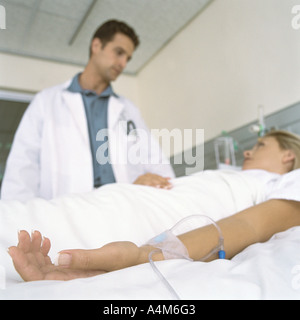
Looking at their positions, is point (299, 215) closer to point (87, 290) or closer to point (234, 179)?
point (234, 179)

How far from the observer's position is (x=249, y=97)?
182cm

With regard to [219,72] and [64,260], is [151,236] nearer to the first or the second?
[64,260]

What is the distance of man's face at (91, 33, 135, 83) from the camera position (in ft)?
5.26

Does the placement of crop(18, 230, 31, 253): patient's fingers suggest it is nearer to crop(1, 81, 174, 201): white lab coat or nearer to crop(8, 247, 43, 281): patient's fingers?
crop(8, 247, 43, 281): patient's fingers

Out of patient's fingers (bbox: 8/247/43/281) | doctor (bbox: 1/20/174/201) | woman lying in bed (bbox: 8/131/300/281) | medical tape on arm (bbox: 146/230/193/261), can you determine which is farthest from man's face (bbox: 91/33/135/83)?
patient's fingers (bbox: 8/247/43/281)

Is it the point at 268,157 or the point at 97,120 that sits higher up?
the point at 97,120

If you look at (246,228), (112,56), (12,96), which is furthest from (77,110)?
(12,96)

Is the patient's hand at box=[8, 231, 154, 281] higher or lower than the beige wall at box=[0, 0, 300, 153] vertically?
lower

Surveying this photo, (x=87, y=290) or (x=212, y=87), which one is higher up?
(x=212, y=87)

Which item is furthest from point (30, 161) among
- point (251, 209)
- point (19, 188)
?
point (251, 209)

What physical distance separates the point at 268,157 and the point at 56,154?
88 cm

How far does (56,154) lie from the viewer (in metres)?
1.34
